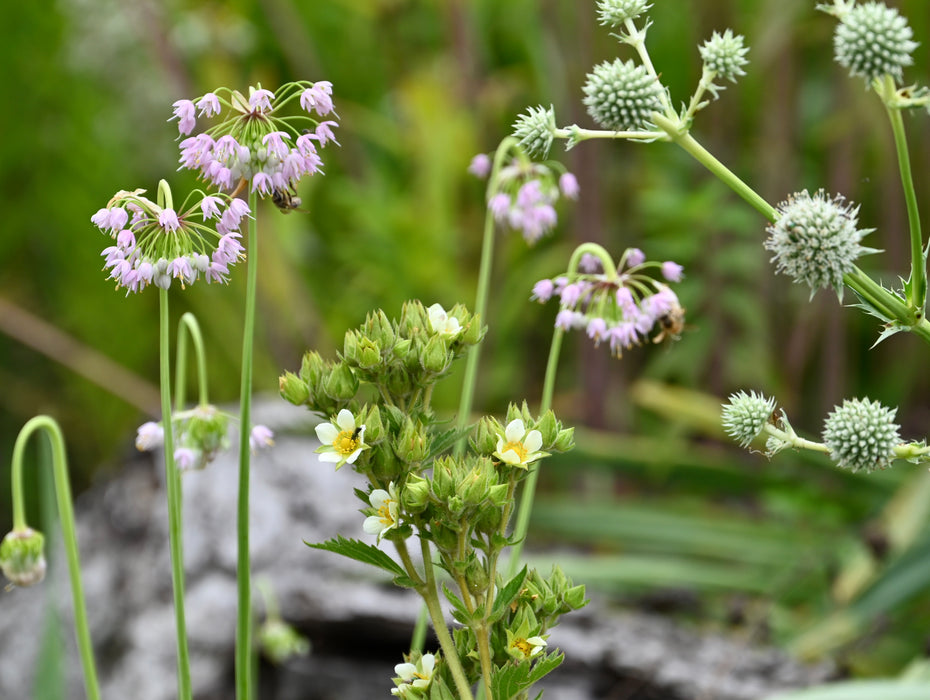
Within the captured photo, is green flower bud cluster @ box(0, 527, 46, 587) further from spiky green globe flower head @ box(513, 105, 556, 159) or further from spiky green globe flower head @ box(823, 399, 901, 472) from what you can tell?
spiky green globe flower head @ box(823, 399, 901, 472)

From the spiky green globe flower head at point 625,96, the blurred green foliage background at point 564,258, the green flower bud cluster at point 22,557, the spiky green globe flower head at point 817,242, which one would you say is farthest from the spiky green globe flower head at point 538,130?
the blurred green foliage background at point 564,258

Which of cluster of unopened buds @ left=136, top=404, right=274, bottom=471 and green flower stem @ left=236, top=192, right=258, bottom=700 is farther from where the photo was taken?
cluster of unopened buds @ left=136, top=404, right=274, bottom=471

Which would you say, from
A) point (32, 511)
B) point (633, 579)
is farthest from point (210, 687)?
point (32, 511)

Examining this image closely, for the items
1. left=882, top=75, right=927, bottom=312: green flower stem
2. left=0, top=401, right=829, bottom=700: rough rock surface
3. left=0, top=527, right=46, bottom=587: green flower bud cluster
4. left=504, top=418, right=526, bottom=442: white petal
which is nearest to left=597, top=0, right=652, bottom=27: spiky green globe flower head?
left=882, top=75, right=927, bottom=312: green flower stem

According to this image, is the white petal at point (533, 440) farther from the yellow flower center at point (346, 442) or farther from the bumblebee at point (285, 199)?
the bumblebee at point (285, 199)

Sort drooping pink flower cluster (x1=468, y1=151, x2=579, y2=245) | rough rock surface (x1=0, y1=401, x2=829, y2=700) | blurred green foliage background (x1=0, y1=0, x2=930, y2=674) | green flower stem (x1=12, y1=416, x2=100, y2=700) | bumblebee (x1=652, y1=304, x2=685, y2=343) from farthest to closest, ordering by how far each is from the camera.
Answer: blurred green foliage background (x1=0, y1=0, x2=930, y2=674), rough rock surface (x1=0, y1=401, x2=829, y2=700), drooping pink flower cluster (x1=468, y1=151, x2=579, y2=245), bumblebee (x1=652, y1=304, x2=685, y2=343), green flower stem (x1=12, y1=416, x2=100, y2=700)

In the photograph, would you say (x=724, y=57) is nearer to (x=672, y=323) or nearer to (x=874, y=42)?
(x=874, y=42)

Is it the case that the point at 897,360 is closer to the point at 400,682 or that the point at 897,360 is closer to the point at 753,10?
the point at 753,10
